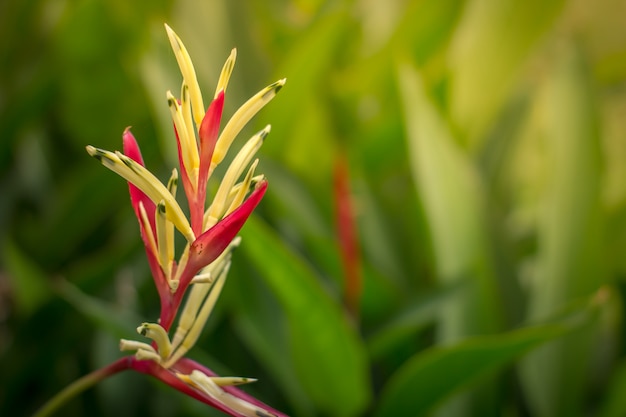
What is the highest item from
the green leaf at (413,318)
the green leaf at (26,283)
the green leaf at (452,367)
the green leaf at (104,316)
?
the green leaf at (26,283)

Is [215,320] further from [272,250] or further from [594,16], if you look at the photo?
[594,16]

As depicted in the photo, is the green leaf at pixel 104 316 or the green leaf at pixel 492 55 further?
the green leaf at pixel 492 55

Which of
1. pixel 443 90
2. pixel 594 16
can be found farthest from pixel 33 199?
pixel 594 16

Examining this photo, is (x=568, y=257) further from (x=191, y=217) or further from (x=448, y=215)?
(x=191, y=217)

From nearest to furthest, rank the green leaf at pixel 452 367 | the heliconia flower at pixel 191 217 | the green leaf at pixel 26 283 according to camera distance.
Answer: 1. the heliconia flower at pixel 191 217
2. the green leaf at pixel 452 367
3. the green leaf at pixel 26 283

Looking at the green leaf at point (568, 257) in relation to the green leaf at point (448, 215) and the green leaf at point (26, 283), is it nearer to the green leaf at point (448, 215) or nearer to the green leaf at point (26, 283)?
the green leaf at point (448, 215)

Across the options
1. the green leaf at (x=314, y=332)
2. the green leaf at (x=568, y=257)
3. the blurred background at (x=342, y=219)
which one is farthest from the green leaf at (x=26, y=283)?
the green leaf at (x=568, y=257)

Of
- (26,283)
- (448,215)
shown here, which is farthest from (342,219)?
(26,283)
